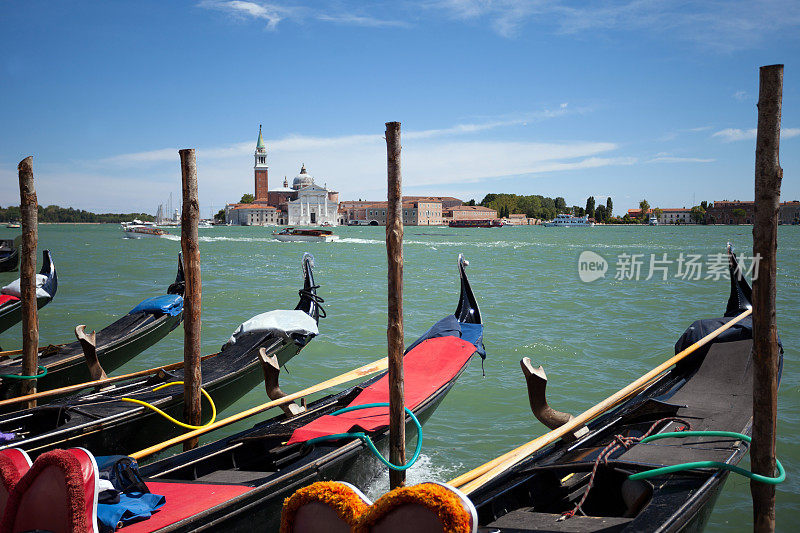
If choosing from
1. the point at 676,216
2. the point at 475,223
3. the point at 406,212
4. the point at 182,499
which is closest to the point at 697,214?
the point at 676,216

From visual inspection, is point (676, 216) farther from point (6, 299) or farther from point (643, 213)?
point (6, 299)

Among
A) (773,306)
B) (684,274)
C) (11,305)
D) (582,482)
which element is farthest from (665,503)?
(684,274)

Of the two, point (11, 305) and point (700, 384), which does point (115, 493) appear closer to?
point (700, 384)

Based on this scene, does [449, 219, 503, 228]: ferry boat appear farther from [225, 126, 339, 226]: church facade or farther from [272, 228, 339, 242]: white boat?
[272, 228, 339, 242]: white boat

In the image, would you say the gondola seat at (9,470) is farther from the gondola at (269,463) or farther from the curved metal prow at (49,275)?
the curved metal prow at (49,275)

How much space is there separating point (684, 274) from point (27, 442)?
15.1m

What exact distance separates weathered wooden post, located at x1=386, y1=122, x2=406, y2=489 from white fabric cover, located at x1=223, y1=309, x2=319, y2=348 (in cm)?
200

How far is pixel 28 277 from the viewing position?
383cm

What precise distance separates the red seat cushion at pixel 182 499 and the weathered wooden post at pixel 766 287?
176 centimetres

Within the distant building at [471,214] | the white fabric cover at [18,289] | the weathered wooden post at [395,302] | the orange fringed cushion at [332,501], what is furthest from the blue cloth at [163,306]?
the distant building at [471,214]

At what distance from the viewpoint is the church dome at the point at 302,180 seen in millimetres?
70000

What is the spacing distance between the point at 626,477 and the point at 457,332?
2057mm

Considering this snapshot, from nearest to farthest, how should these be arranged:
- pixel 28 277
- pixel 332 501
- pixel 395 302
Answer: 1. pixel 332 501
2. pixel 395 302
3. pixel 28 277

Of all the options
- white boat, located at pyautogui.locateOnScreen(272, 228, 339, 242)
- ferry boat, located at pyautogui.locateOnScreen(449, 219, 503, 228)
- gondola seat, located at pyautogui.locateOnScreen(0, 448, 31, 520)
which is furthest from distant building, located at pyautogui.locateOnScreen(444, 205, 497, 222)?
gondola seat, located at pyautogui.locateOnScreen(0, 448, 31, 520)
